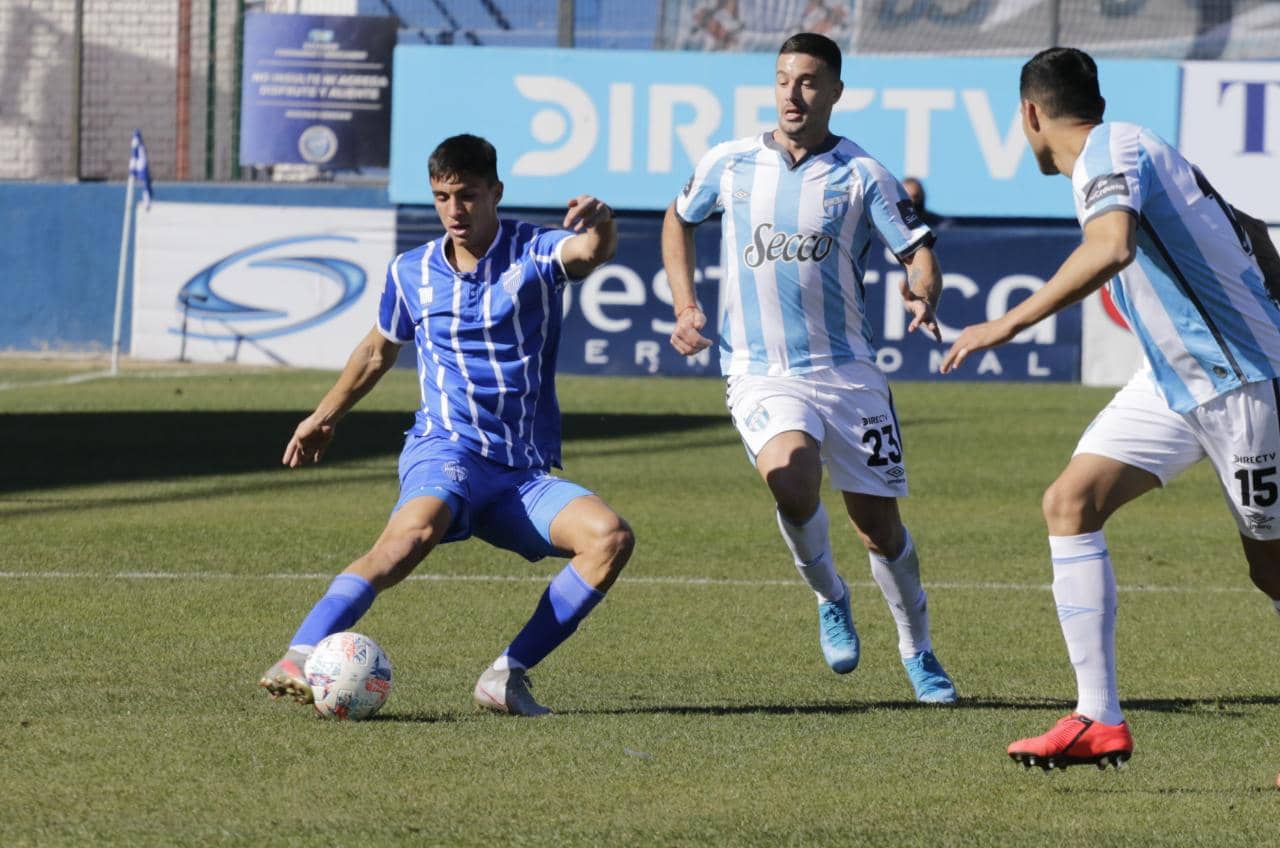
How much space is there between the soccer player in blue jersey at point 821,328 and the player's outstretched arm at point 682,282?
0.07ft

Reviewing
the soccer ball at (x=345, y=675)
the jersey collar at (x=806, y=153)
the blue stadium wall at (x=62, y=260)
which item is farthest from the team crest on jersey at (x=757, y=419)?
the blue stadium wall at (x=62, y=260)

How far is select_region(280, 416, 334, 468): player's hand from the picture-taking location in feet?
21.4

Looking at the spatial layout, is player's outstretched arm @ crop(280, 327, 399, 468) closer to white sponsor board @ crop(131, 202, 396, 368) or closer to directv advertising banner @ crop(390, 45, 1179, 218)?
directv advertising banner @ crop(390, 45, 1179, 218)

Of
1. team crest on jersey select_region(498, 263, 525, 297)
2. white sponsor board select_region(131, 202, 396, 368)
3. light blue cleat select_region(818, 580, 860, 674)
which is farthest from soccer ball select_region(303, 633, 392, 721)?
white sponsor board select_region(131, 202, 396, 368)

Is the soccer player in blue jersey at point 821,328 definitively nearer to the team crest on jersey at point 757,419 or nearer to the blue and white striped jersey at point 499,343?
the team crest on jersey at point 757,419

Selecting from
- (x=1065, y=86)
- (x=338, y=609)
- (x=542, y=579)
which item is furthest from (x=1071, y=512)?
(x=542, y=579)

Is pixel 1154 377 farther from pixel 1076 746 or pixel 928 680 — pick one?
pixel 928 680

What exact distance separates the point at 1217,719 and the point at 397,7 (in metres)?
19.5

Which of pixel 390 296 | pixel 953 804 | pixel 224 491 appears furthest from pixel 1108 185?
pixel 224 491

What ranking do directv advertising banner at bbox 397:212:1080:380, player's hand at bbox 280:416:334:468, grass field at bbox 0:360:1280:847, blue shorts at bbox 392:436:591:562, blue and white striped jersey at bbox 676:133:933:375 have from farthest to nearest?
1. directv advertising banner at bbox 397:212:1080:380
2. blue and white striped jersey at bbox 676:133:933:375
3. player's hand at bbox 280:416:334:468
4. blue shorts at bbox 392:436:591:562
5. grass field at bbox 0:360:1280:847

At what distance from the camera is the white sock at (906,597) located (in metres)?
6.84

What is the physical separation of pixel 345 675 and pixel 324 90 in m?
19.2

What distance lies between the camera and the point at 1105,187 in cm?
514

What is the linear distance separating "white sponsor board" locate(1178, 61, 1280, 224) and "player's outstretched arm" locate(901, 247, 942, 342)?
16125mm
